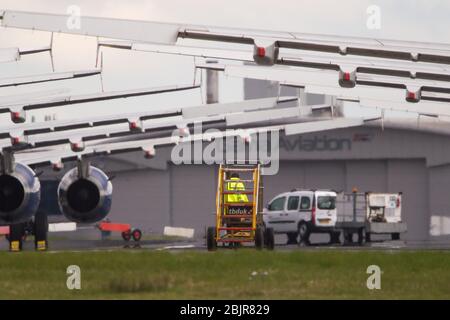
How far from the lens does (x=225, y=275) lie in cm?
2611

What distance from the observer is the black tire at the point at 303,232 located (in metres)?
55.3

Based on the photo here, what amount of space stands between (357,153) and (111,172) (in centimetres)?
1702

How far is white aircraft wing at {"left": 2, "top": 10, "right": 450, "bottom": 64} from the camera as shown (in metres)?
27.1

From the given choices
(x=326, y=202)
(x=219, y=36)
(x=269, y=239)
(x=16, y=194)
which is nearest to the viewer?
(x=219, y=36)

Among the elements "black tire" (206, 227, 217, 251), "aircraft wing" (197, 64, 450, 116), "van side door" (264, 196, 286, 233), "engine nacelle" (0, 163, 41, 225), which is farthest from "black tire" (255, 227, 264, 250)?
"van side door" (264, 196, 286, 233)

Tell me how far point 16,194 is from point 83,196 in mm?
2310

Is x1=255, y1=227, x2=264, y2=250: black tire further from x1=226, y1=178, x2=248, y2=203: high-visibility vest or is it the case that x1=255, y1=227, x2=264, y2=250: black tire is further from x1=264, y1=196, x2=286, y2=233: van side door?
x1=264, y1=196, x2=286, y2=233: van side door

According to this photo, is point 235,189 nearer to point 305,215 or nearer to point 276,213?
point 305,215

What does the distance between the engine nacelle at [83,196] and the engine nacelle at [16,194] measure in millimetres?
1137

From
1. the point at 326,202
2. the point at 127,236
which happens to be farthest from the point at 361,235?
the point at 127,236

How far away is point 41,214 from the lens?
4466 centimetres

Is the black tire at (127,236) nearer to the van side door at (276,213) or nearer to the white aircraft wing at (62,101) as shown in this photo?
the van side door at (276,213)
